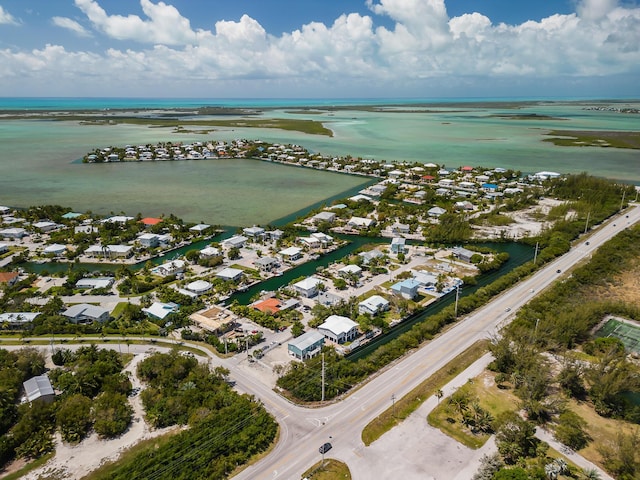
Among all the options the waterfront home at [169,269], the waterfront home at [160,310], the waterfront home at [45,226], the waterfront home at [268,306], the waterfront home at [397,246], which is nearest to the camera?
the waterfront home at [160,310]

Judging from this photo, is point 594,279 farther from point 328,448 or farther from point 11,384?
point 11,384

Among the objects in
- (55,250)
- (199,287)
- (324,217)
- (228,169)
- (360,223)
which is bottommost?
(199,287)

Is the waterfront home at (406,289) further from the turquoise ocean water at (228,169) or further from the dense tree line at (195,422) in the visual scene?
the turquoise ocean water at (228,169)

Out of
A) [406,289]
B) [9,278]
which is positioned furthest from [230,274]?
[9,278]

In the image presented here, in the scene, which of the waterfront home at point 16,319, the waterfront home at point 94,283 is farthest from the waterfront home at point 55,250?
the waterfront home at point 16,319

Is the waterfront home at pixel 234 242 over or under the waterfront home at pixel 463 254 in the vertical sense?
over

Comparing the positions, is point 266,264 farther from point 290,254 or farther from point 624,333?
point 624,333
